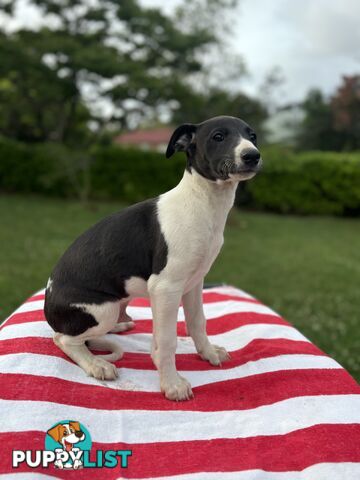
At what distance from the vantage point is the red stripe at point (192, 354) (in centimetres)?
199

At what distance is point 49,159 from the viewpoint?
14305 millimetres

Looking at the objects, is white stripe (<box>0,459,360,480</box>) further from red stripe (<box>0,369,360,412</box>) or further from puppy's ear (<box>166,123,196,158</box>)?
puppy's ear (<box>166,123,196,158</box>)

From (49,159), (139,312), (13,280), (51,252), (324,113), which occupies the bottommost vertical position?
(139,312)

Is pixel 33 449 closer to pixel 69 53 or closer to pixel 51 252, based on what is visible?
pixel 51 252

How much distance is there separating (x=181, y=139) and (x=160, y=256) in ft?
1.62

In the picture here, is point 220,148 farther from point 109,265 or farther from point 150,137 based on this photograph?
point 150,137

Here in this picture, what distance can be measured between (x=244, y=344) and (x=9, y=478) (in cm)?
138

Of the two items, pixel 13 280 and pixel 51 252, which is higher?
pixel 51 252

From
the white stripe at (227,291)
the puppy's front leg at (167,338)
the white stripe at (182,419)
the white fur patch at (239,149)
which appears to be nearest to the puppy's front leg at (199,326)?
the puppy's front leg at (167,338)

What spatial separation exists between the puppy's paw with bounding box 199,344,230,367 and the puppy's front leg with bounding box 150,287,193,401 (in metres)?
0.29

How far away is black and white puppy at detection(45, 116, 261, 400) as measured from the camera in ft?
5.77

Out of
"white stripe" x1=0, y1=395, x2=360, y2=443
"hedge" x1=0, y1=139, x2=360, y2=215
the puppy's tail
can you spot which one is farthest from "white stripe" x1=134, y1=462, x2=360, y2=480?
"hedge" x1=0, y1=139, x2=360, y2=215

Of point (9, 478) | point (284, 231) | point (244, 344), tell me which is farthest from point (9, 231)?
point (9, 478)

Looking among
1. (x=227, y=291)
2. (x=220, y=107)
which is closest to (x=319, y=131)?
(x=220, y=107)
